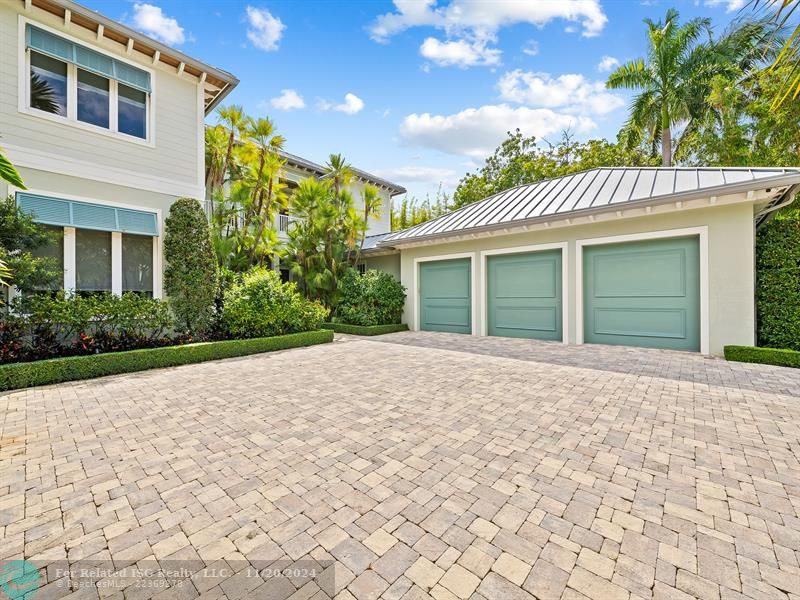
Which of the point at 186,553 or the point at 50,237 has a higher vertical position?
the point at 50,237

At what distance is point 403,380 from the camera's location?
18.8 ft

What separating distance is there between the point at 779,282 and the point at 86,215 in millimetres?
14063

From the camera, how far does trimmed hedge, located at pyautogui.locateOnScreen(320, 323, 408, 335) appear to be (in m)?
11.5

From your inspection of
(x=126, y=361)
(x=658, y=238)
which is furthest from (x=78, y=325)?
(x=658, y=238)

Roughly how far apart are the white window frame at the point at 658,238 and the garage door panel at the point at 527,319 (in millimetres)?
659

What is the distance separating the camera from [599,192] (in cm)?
901

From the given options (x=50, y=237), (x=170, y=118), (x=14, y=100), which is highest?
(x=170, y=118)

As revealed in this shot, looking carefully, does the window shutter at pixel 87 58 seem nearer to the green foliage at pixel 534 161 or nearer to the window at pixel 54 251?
the window at pixel 54 251

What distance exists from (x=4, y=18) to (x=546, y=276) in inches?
496

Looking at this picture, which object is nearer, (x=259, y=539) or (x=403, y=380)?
(x=259, y=539)

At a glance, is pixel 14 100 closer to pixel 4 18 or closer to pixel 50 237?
pixel 4 18

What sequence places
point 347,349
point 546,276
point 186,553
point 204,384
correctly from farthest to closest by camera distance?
point 546,276 < point 347,349 < point 204,384 < point 186,553

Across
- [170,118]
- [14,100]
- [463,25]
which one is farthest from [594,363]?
[14,100]

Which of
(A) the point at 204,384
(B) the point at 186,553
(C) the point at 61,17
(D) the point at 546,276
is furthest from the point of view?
(D) the point at 546,276
